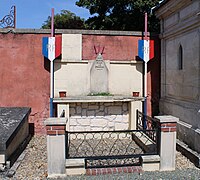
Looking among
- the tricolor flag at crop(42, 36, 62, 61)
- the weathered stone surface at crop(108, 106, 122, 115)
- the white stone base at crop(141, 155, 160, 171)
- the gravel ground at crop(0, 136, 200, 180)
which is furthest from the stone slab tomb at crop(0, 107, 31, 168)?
the white stone base at crop(141, 155, 160, 171)

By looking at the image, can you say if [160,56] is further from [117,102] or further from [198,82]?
[198,82]

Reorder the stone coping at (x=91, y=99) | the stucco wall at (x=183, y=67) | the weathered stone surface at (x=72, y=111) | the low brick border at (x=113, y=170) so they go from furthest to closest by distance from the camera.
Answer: the weathered stone surface at (x=72, y=111), the stone coping at (x=91, y=99), the stucco wall at (x=183, y=67), the low brick border at (x=113, y=170)

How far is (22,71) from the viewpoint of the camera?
784 centimetres

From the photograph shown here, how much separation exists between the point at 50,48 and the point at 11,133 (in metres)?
3.15

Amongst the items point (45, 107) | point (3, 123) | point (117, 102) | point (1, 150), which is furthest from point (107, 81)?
point (1, 150)

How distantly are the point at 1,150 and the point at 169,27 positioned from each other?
5634 millimetres

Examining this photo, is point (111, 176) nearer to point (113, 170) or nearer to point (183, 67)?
point (113, 170)

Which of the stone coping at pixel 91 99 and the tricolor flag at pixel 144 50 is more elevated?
the tricolor flag at pixel 144 50

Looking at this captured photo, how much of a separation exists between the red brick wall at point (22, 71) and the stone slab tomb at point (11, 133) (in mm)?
844

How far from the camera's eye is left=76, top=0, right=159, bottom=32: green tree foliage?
1386 centimetres

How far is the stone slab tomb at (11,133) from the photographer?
4880mm

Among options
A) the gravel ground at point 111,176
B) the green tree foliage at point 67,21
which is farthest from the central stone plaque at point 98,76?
the green tree foliage at point 67,21

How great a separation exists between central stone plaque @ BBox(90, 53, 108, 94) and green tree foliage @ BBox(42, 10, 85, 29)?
45.3ft

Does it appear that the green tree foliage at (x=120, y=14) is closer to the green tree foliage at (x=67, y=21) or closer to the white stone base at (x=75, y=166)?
the green tree foliage at (x=67, y=21)
